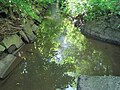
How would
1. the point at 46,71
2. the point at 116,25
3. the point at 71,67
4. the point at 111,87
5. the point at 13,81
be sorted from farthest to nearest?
the point at 116,25
the point at 71,67
the point at 46,71
the point at 13,81
the point at 111,87

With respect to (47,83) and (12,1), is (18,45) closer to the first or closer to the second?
(12,1)

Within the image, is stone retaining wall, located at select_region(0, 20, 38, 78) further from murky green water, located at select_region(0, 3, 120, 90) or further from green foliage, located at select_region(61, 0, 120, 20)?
green foliage, located at select_region(61, 0, 120, 20)

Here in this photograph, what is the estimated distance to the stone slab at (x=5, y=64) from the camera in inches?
241

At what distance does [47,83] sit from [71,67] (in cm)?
134

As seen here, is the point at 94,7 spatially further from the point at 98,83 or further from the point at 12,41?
the point at 98,83

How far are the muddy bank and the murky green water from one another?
0.93 ft

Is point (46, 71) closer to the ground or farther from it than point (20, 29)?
closer to the ground

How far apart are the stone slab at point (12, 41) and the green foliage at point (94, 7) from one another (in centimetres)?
350

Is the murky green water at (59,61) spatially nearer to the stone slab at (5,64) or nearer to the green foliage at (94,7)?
the stone slab at (5,64)

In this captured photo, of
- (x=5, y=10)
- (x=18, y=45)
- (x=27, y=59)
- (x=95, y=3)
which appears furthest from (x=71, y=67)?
(x=95, y=3)

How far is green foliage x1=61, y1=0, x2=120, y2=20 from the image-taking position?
32.2 feet

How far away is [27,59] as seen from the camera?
7.34 meters

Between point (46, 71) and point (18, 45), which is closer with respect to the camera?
point (46, 71)

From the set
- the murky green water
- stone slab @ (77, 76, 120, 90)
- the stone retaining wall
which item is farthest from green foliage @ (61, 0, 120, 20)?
stone slab @ (77, 76, 120, 90)
